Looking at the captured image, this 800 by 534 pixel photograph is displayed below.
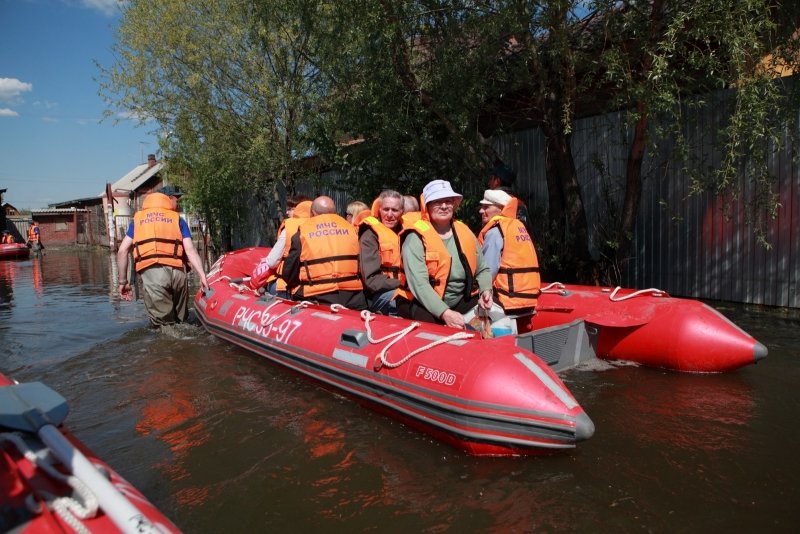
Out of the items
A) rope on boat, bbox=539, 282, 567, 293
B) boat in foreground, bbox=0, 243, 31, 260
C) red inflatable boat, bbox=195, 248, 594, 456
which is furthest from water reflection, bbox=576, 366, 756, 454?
boat in foreground, bbox=0, 243, 31, 260

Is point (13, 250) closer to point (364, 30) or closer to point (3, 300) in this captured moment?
point (3, 300)

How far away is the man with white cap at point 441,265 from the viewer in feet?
12.6

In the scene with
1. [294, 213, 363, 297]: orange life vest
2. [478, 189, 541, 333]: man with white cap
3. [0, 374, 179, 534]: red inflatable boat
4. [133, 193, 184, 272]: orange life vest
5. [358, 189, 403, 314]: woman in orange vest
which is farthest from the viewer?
[133, 193, 184, 272]: orange life vest

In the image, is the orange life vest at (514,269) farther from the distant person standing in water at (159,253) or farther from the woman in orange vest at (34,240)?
the woman in orange vest at (34,240)

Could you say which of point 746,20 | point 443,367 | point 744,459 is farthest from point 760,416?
point 746,20

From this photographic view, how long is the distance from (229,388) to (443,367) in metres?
2.29

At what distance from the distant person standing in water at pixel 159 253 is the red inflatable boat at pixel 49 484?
174 inches

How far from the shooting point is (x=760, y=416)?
373 cm

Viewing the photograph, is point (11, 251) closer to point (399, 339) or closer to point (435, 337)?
point (399, 339)

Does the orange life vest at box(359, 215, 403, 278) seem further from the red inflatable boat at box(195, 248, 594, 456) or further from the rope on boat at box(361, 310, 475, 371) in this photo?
the rope on boat at box(361, 310, 475, 371)

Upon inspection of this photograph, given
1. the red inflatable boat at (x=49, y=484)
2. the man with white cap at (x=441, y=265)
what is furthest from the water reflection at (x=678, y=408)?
the red inflatable boat at (x=49, y=484)

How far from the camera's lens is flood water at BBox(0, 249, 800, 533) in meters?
2.67

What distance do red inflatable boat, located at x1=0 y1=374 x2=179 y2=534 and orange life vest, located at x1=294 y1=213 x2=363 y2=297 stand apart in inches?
126

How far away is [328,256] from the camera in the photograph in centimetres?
496
